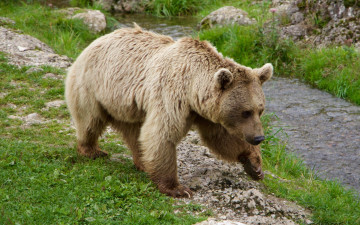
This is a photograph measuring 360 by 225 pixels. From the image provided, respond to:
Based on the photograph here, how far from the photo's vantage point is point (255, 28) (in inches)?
427

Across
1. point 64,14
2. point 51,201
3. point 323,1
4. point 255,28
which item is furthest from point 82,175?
point 64,14

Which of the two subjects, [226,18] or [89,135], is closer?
[89,135]

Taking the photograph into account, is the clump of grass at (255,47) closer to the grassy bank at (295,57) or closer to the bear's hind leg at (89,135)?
the grassy bank at (295,57)

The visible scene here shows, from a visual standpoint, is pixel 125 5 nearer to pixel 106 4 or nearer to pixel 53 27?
pixel 106 4

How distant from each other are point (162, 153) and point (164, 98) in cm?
55

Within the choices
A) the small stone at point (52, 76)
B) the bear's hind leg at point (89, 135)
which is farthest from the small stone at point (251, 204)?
the small stone at point (52, 76)

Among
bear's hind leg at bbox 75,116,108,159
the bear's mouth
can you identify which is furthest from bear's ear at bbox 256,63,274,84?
bear's hind leg at bbox 75,116,108,159

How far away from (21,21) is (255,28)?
5.79 metres

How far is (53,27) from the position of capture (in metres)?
11.7

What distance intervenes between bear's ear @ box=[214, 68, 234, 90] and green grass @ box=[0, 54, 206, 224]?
1234 mm

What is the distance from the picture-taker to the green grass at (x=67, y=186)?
13.4ft

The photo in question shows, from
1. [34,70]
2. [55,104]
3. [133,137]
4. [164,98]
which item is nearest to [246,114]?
[164,98]

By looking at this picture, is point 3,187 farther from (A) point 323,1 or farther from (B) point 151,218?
(A) point 323,1

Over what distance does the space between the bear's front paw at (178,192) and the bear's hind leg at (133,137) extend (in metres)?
0.70
